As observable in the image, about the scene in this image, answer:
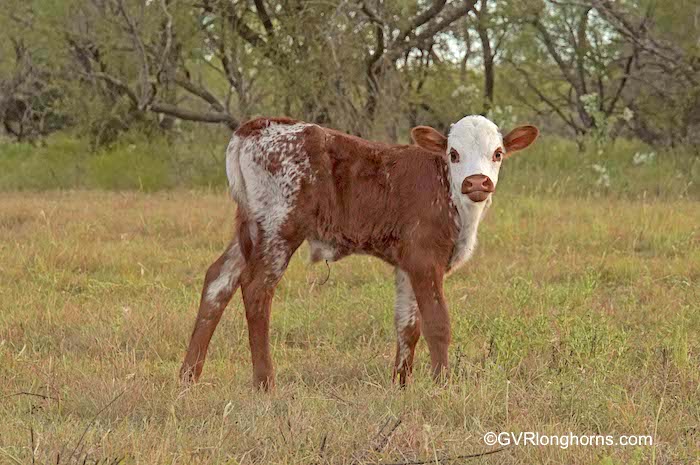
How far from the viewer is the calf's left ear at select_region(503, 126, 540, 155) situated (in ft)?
17.0

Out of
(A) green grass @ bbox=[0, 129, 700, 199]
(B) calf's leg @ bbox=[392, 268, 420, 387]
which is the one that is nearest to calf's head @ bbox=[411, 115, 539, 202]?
(B) calf's leg @ bbox=[392, 268, 420, 387]

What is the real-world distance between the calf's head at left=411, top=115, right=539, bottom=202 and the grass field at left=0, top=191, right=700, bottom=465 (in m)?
0.93

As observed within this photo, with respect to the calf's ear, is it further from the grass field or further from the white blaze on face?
A: the grass field

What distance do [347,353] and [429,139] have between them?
1300mm

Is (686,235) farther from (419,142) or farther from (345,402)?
(345,402)

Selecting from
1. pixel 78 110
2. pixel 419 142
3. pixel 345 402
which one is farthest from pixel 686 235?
pixel 78 110

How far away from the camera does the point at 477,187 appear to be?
4.74 meters

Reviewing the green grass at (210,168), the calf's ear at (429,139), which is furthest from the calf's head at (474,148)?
the green grass at (210,168)

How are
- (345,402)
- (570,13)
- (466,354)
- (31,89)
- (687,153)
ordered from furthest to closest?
(31,89) → (570,13) → (687,153) → (466,354) → (345,402)

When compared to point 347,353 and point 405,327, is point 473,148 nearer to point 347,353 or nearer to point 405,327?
point 405,327

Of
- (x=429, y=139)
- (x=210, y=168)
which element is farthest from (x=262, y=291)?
(x=210, y=168)

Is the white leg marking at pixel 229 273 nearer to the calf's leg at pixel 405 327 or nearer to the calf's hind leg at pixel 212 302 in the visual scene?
the calf's hind leg at pixel 212 302

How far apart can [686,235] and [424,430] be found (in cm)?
596

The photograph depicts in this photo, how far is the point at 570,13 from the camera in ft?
49.1
